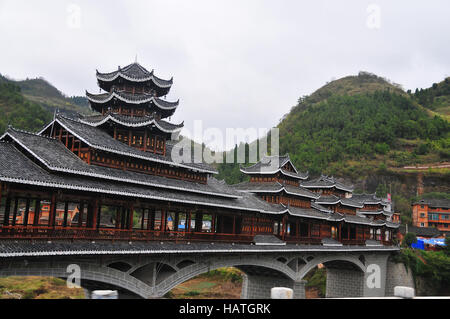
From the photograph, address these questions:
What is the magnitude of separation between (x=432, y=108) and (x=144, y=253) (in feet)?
466

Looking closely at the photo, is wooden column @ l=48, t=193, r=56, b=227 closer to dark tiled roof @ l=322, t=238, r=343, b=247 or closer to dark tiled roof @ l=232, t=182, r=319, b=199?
dark tiled roof @ l=232, t=182, r=319, b=199

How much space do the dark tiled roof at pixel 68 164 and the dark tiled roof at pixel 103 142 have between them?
107cm

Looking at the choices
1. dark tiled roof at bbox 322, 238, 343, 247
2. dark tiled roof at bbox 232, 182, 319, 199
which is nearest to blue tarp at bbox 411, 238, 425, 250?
dark tiled roof at bbox 322, 238, 343, 247

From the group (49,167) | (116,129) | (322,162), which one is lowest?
(49,167)

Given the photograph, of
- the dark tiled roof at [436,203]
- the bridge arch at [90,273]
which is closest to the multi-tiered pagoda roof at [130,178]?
the bridge arch at [90,273]

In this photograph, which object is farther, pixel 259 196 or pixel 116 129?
pixel 259 196

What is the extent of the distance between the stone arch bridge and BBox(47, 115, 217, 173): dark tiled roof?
5.11m

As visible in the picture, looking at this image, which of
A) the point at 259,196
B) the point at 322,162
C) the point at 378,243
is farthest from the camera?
the point at 322,162

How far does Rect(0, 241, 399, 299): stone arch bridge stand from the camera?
48.8ft

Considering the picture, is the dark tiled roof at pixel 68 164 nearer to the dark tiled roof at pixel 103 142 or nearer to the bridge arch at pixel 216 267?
the dark tiled roof at pixel 103 142
